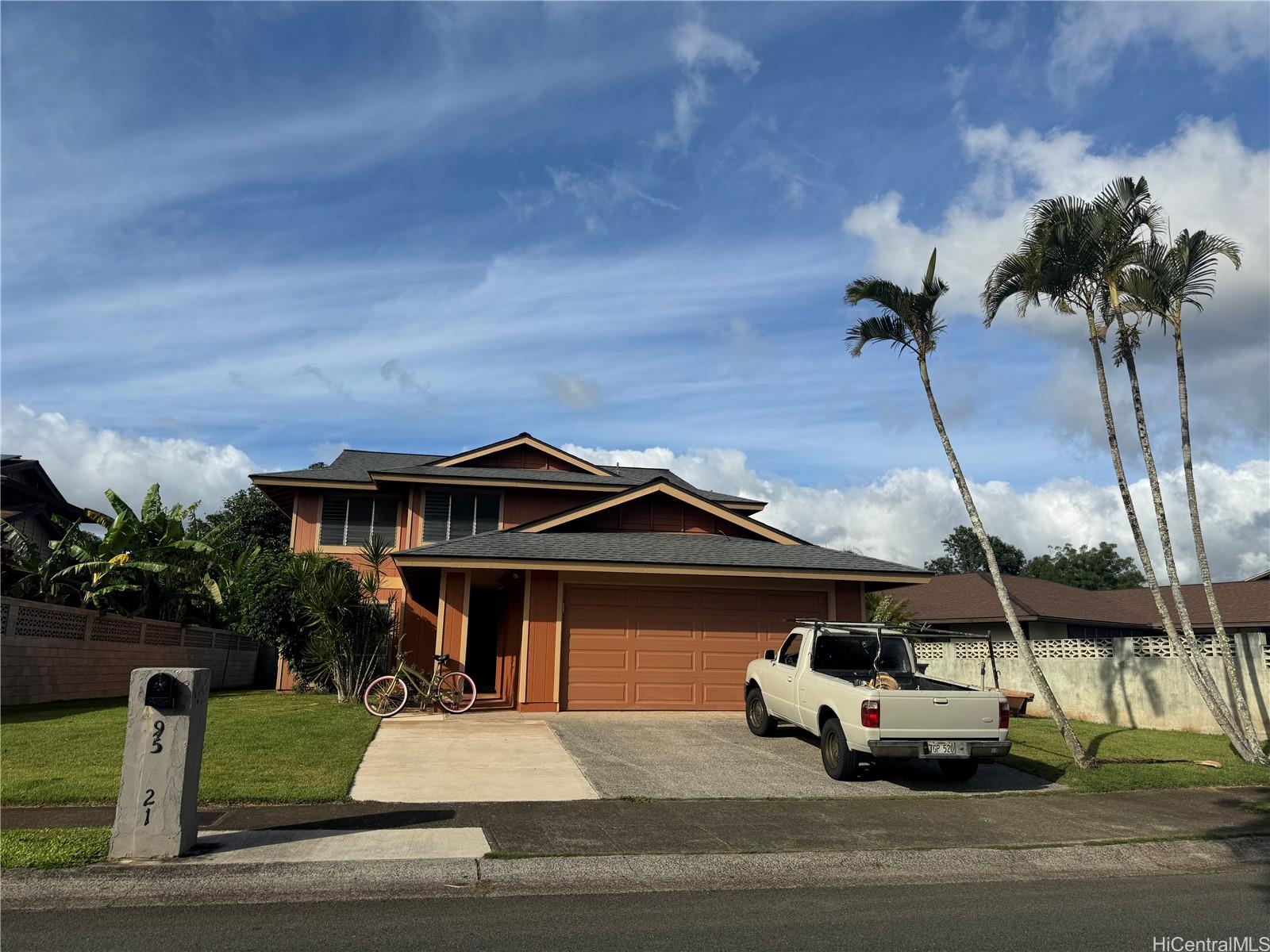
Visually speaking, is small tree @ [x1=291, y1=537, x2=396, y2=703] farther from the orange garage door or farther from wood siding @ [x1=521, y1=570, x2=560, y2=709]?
the orange garage door

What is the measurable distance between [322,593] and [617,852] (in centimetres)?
1118

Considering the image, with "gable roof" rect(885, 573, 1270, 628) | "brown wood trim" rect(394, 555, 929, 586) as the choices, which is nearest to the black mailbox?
"brown wood trim" rect(394, 555, 929, 586)

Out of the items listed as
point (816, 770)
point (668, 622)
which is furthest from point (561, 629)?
point (816, 770)

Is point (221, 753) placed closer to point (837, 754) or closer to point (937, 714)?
point (837, 754)

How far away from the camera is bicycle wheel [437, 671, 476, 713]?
52.7ft

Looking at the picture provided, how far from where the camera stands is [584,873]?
706 centimetres

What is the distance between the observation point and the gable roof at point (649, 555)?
16.2 m

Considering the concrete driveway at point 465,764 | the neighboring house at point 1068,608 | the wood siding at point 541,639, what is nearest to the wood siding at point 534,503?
the wood siding at point 541,639

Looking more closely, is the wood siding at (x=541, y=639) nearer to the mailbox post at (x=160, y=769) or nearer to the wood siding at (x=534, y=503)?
the wood siding at (x=534, y=503)

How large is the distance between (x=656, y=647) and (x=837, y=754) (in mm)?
6374

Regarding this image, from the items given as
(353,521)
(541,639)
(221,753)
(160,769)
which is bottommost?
(221,753)

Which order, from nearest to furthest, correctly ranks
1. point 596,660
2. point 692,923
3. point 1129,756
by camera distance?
point 692,923, point 1129,756, point 596,660

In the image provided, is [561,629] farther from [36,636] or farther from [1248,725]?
[1248,725]

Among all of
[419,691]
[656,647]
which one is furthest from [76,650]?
[656,647]
